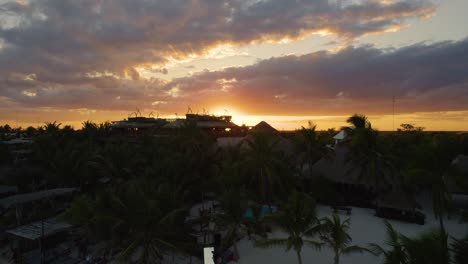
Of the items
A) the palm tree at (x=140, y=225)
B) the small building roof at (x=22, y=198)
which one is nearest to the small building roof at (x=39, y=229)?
the small building roof at (x=22, y=198)

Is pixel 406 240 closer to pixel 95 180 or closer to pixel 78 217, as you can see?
pixel 78 217

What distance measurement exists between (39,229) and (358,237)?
20810 millimetres

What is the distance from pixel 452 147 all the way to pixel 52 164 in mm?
34080

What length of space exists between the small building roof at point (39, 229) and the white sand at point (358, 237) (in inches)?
460

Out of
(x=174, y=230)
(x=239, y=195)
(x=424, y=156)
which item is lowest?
(x=174, y=230)

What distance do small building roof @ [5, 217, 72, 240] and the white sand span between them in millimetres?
11684

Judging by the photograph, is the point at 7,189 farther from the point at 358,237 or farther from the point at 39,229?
the point at 358,237

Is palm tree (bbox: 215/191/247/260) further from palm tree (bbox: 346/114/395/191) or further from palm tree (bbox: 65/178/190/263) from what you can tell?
palm tree (bbox: 346/114/395/191)

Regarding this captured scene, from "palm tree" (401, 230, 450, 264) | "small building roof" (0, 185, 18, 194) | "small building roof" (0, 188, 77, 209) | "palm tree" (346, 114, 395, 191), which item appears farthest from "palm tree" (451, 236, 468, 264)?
"small building roof" (0, 185, 18, 194)

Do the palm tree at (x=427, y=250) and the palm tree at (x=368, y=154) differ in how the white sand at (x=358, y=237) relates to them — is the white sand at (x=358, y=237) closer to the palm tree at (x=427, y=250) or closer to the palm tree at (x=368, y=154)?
the palm tree at (x=368, y=154)

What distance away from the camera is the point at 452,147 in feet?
52.5

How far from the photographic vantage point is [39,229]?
58.1 feet

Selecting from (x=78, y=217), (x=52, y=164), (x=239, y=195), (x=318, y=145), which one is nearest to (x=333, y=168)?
(x=318, y=145)

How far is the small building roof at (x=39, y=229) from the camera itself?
17.0 m
